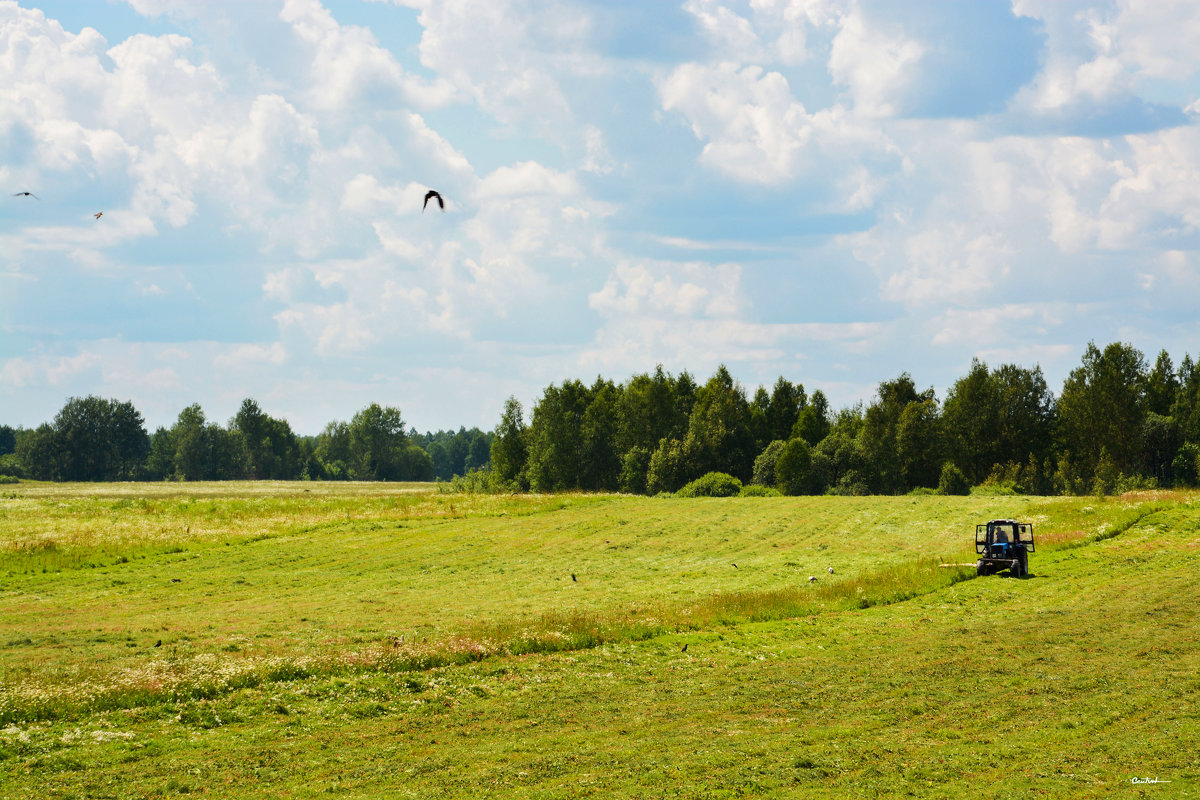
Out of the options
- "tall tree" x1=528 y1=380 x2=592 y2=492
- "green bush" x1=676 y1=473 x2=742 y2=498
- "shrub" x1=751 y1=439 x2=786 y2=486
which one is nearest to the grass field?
"green bush" x1=676 y1=473 x2=742 y2=498

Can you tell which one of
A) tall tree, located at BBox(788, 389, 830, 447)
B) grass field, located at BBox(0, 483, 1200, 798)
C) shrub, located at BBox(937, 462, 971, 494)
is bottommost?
grass field, located at BBox(0, 483, 1200, 798)

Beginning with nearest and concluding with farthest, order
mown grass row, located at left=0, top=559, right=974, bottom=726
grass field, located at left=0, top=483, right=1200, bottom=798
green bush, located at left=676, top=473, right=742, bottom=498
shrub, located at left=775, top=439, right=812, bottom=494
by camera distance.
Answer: grass field, located at left=0, top=483, right=1200, bottom=798
mown grass row, located at left=0, top=559, right=974, bottom=726
green bush, located at left=676, top=473, right=742, bottom=498
shrub, located at left=775, top=439, right=812, bottom=494

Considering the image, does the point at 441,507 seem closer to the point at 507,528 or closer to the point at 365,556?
the point at 507,528

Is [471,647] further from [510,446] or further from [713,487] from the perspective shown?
[510,446]

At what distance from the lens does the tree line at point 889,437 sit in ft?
360

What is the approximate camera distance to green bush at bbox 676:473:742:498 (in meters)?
113

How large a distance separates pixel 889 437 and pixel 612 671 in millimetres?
102503

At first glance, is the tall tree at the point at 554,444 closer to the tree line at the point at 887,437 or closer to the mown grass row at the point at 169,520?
the tree line at the point at 887,437

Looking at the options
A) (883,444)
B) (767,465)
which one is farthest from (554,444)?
(883,444)

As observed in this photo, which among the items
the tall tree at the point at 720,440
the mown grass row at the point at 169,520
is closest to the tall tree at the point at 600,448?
the tall tree at the point at 720,440

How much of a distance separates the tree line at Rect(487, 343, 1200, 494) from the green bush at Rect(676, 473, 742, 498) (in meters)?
7.08

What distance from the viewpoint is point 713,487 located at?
114062 millimetres

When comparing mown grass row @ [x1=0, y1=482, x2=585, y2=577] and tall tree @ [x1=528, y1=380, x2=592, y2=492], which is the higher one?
tall tree @ [x1=528, y1=380, x2=592, y2=492]

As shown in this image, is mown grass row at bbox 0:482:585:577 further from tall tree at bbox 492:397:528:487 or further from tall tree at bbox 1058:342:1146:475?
tall tree at bbox 1058:342:1146:475
